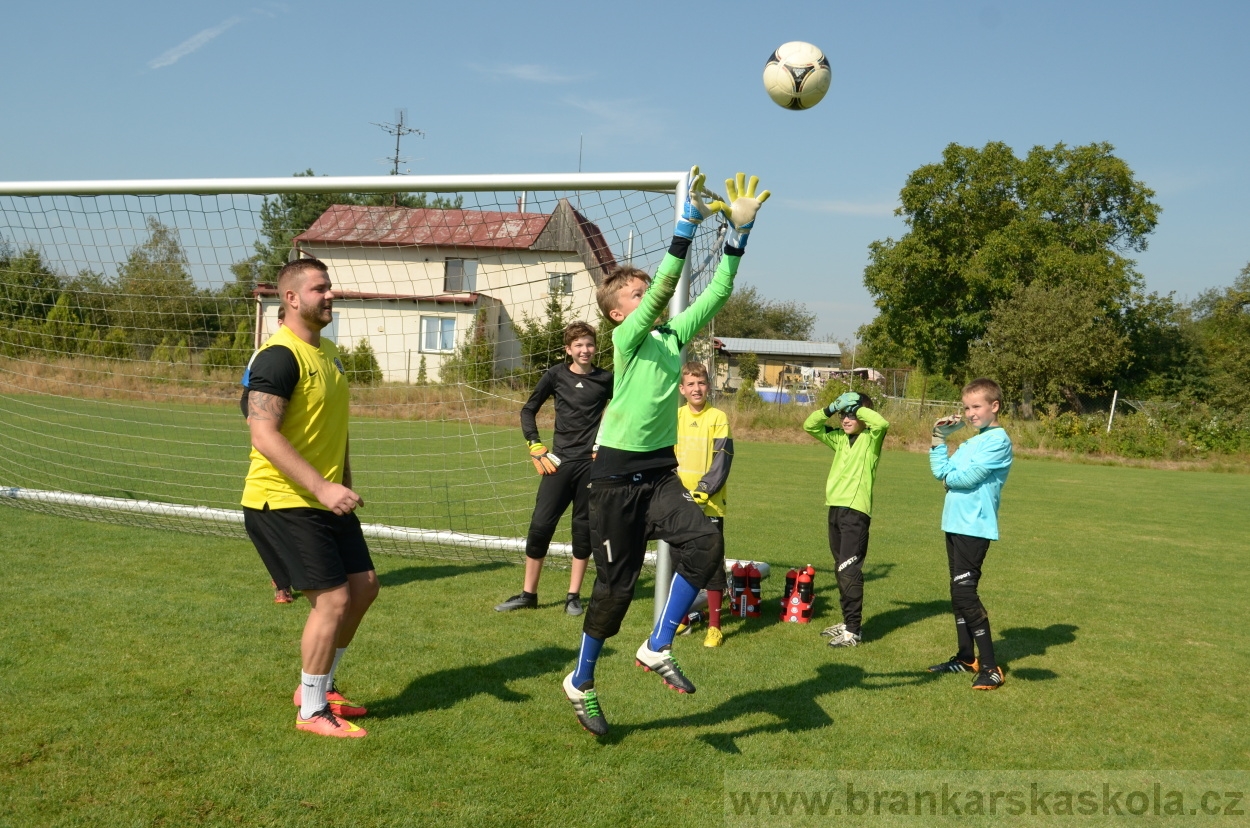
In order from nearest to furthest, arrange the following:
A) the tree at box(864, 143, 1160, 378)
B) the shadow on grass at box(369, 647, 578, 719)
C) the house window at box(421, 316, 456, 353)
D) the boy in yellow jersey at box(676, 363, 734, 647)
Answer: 1. the shadow on grass at box(369, 647, 578, 719)
2. the boy in yellow jersey at box(676, 363, 734, 647)
3. the house window at box(421, 316, 456, 353)
4. the tree at box(864, 143, 1160, 378)

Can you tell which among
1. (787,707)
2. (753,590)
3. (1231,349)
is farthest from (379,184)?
(1231,349)

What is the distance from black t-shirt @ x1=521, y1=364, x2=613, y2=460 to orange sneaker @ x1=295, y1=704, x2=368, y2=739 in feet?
9.63

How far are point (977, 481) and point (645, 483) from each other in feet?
8.23

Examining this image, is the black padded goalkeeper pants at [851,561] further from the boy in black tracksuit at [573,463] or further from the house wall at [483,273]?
the house wall at [483,273]

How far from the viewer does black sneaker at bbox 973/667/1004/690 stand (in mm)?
5359

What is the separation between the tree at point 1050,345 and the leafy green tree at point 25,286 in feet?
121

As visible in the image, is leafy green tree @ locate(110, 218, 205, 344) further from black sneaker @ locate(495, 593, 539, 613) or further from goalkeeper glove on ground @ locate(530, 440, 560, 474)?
black sneaker @ locate(495, 593, 539, 613)

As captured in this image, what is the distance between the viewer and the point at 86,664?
4824mm

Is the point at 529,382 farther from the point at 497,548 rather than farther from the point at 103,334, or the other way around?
the point at 103,334

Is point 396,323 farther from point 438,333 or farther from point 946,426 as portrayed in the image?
point 946,426

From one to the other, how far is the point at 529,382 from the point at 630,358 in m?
4.38

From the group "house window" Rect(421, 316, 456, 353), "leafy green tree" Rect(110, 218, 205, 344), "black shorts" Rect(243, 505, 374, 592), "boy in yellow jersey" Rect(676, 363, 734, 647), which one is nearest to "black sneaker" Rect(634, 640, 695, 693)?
"black shorts" Rect(243, 505, 374, 592)

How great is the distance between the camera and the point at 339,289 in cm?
817

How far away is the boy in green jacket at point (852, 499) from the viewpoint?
616 cm
